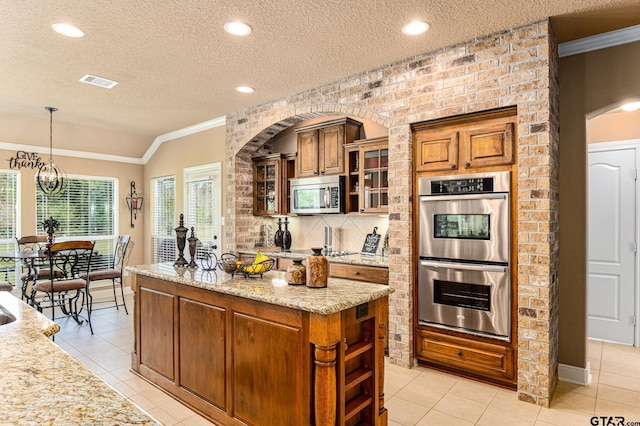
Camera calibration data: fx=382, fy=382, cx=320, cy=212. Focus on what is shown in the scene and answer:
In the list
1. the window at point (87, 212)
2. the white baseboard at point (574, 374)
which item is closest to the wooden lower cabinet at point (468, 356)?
the white baseboard at point (574, 374)

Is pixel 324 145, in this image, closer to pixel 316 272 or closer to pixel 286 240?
pixel 286 240

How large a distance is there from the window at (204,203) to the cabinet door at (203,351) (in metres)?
3.05

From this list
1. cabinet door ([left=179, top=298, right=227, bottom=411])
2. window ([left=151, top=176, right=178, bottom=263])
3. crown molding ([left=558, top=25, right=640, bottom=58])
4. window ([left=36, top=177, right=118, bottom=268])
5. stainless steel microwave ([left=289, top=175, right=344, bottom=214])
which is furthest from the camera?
window ([left=151, top=176, right=178, bottom=263])

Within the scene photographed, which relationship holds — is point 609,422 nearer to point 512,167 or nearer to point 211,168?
point 512,167

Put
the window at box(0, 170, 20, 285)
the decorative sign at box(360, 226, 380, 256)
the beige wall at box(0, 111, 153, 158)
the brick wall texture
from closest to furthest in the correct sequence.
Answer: the brick wall texture → the decorative sign at box(360, 226, 380, 256) → the beige wall at box(0, 111, 153, 158) → the window at box(0, 170, 20, 285)

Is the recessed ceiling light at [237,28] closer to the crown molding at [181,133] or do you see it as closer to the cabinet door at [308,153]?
the cabinet door at [308,153]

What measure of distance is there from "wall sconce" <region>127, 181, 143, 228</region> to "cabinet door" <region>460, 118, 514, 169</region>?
6063mm

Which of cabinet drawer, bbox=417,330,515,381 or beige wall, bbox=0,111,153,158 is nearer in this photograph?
cabinet drawer, bbox=417,330,515,381

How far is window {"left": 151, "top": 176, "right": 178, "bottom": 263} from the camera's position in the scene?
675 cm

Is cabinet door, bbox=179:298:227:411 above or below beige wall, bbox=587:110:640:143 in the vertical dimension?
below

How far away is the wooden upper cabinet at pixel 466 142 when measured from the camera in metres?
3.06

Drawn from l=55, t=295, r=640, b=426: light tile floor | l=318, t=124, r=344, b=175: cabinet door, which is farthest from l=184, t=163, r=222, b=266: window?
l=55, t=295, r=640, b=426: light tile floor

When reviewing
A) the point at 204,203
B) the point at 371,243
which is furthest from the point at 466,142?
the point at 204,203

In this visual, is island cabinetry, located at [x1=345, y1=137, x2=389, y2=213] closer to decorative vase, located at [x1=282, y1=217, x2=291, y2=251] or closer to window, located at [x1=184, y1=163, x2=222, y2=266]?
decorative vase, located at [x1=282, y1=217, x2=291, y2=251]
